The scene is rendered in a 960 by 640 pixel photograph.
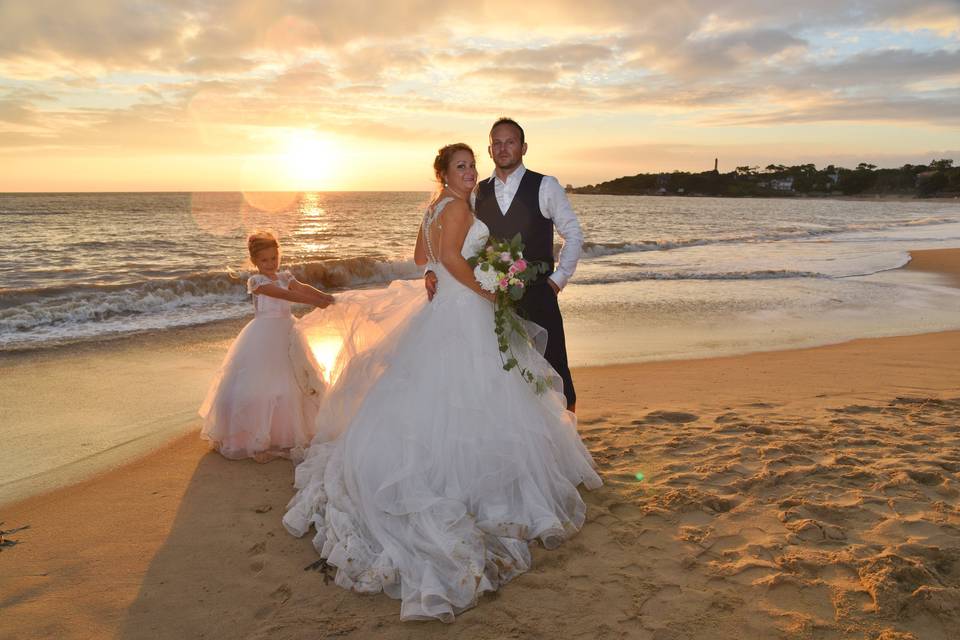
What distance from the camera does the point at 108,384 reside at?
7621 mm

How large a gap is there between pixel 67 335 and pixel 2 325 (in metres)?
1.72

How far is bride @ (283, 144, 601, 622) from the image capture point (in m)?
3.51

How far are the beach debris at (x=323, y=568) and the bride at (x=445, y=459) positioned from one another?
2.1 inches

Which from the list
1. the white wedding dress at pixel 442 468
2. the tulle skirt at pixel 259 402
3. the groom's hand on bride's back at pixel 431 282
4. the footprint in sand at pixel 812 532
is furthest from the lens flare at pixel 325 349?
the footprint in sand at pixel 812 532

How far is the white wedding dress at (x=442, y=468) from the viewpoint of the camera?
11.4ft

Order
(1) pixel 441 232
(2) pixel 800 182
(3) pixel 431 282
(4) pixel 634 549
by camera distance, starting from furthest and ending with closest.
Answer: (2) pixel 800 182
(3) pixel 431 282
(1) pixel 441 232
(4) pixel 634 549

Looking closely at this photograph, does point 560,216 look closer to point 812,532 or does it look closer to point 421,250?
point 421,250

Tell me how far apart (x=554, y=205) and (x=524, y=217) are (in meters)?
0.28

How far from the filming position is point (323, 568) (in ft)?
12.2

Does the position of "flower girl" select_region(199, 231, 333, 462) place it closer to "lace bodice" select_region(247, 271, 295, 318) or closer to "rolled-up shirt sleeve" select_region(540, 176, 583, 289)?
"lace bodice" select_region(247, 271, 295, 318)

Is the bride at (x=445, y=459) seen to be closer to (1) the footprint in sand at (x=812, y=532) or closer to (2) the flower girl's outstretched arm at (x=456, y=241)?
(2) the flower girl's outstretched arm at (x=456, y=241)

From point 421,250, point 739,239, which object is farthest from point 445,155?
point 739,239

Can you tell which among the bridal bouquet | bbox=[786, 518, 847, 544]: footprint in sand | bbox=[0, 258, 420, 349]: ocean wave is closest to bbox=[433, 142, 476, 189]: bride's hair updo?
the bridal bouquet

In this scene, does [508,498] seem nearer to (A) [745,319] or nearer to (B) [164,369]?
(B) [164,369]
